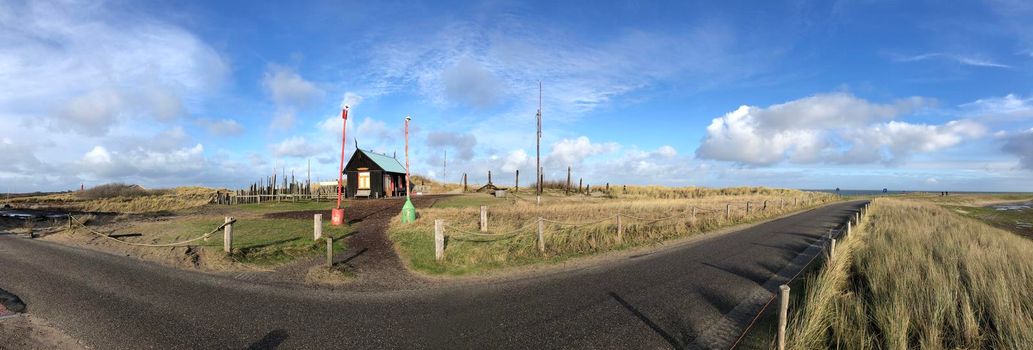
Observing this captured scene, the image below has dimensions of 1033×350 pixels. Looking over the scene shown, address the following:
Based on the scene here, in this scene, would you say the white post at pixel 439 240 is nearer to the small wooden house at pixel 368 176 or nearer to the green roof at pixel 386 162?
the small wooden house at pixel 368 176

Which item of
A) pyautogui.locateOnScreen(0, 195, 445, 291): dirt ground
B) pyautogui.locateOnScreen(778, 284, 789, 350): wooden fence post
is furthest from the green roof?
pyautogui.locateOnScreen(778, 284, 789, 350): wooden fence post

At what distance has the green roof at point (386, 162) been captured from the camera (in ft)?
137

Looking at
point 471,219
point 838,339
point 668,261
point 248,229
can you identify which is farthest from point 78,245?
point 838,339

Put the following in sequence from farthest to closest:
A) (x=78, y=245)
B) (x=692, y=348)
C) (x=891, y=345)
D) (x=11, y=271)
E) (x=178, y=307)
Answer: (x=78, y=245), (x=11, y=271), (x=178, y=307), (x=692, y=348), (x=891, y=345)

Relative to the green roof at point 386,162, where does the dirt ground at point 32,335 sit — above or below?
below

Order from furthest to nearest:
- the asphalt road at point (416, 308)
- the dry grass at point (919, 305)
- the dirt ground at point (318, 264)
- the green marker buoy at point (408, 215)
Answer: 1. the green marker buoy at point (408, 215)
2. the dirt ground at point (318, 264)
3. the asphalt road at point (416, 308)
4. the dry grass at point (919, 305)

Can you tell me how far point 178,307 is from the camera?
26.1 feet

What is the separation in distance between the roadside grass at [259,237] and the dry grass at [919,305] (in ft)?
41.8

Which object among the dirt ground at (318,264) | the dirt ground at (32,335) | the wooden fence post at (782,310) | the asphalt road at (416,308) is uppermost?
the wooden fence post at (782,310)

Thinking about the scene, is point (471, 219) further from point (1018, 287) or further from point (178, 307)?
point (1018, 287)

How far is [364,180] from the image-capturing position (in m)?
41.4

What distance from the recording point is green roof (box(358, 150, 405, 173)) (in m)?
41.9

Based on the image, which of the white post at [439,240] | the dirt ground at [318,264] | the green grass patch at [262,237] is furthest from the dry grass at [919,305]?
the green grass patch at [262,237]

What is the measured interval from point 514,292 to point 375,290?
3.07 metres
